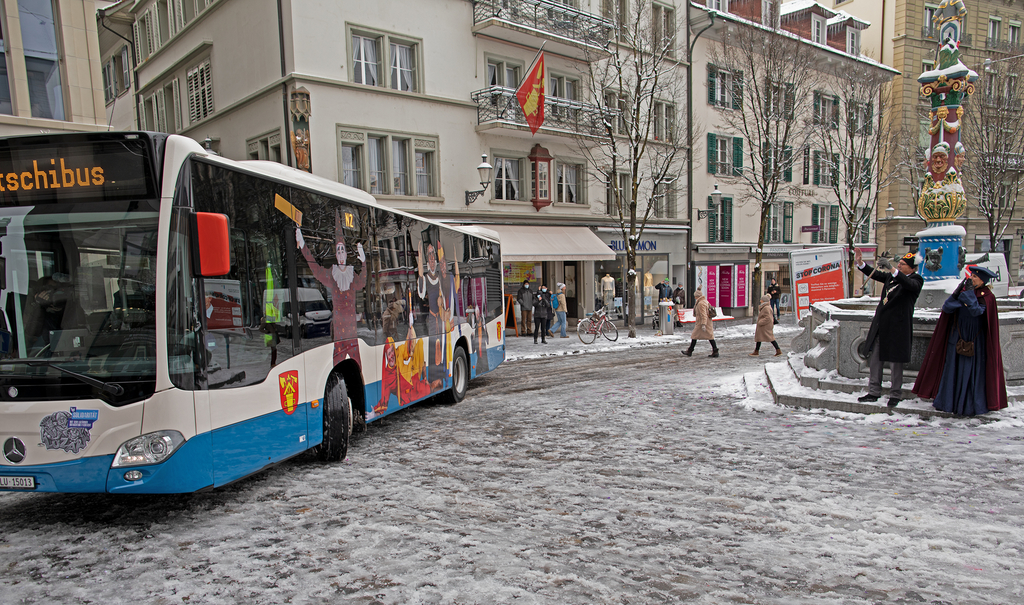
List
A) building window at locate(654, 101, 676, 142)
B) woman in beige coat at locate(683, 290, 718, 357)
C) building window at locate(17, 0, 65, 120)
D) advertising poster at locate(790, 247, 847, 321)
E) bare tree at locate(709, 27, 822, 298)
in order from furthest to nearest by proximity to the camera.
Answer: building window at locate(654, 101, 676, 142) < bare tree at locate(709, 27, 822, 298) < advertising poster at locate(790, 247, 847, 321) < woman in beige coat at locate(683, 290, 718, 357) < building window at locate(17, 0, 65, 120)

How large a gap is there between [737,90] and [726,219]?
615cm

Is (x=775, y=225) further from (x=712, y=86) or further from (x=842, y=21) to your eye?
(x=842, y=21)

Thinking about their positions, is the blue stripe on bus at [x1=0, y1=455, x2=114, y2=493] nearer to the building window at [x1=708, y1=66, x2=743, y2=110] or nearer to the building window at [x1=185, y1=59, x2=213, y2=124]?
the building window at [x1=185, y1=59, x2=213, y2=124]

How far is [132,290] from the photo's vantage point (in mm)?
4219

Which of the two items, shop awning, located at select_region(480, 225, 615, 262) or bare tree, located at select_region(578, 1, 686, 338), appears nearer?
shop awning, located at select_region(480, 225, 615, 262)

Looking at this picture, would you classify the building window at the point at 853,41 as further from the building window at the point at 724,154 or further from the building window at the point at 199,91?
the building window at the point at 199,91

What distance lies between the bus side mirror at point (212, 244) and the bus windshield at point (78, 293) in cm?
28

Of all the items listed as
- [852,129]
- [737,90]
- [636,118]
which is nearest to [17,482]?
[636,118]

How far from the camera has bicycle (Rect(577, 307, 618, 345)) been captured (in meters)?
19.3

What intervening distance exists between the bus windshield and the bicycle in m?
15.7

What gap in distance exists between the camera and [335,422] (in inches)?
242

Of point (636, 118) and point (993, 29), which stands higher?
point (993, 29)

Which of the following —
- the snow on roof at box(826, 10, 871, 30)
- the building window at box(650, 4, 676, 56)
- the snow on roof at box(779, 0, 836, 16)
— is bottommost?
the building window at box(650, 4, 676, 56)

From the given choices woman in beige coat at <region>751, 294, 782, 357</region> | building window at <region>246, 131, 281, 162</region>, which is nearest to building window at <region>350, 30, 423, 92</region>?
building window at <region>246, 131, 281, 162</region>
